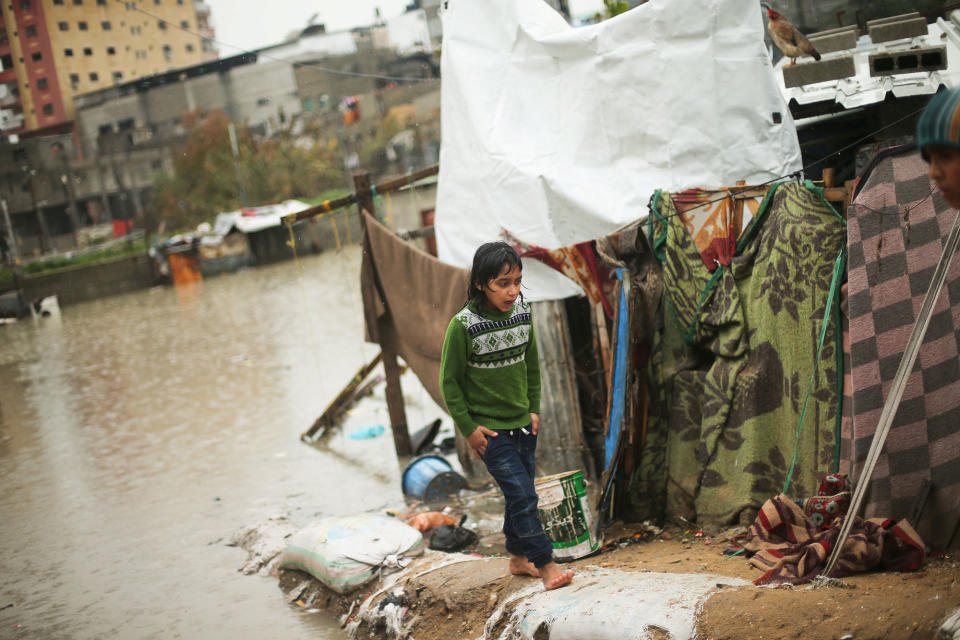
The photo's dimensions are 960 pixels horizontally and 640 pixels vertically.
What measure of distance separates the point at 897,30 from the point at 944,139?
4.02 m

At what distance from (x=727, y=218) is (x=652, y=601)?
88.7 inches

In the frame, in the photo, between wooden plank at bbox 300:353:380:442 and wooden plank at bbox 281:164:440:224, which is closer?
wooden plank at bbox 281:164:440:224

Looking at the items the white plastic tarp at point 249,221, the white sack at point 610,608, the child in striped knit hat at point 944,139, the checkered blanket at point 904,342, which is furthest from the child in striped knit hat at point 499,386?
the white plastic tarp at point 249,221

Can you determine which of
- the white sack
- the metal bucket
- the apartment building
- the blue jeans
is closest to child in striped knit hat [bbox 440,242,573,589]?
the blue jeans

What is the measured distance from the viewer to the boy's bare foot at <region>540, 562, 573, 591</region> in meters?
3.44

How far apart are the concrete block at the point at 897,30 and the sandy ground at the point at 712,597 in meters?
3.42

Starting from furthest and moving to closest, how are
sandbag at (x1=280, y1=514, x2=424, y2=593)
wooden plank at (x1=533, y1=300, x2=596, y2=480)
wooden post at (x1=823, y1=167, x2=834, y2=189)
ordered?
wooden plank at (x1=533, y1=300, x2=596, y2=480), sandbag at (x1=280, y1=514, x2=424, y2=593), wooden post at (x1=823, y1=167, x2=834, y2=189)

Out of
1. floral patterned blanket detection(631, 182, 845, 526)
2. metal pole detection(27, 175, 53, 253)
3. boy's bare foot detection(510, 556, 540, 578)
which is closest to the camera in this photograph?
boy's bare foot detection(510, 556, 540, 578)

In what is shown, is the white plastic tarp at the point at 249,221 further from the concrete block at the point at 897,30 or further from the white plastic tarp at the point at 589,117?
the concrete block at the point at 897,30

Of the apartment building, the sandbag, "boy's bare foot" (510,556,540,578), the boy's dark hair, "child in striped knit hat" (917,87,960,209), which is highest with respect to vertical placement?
the apartment building

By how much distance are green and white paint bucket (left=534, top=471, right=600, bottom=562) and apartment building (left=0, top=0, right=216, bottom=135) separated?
20566 mm

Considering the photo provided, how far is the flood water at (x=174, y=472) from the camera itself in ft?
17.1

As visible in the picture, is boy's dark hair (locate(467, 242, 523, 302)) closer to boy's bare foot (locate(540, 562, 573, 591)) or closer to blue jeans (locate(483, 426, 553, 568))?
blue jeans (locate(483, 426, 553, 568))

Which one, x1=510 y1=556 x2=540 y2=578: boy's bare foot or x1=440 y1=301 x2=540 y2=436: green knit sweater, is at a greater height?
x1=440 y1=301 x2=540 y2=436: green knit sweater
